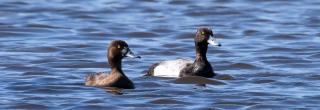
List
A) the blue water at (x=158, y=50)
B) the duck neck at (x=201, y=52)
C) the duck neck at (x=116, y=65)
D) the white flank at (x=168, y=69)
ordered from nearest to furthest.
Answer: the blue water at (x=158, y=50), the duck neck at (x=116, y=65), the white flank at (x=168, y=69), the duck neck at (x=201, y=52)

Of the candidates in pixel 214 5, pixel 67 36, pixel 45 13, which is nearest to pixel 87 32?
pixel 67 36

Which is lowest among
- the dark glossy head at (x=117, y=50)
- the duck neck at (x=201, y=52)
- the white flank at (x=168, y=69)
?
the white flank at (x=168, y=69)

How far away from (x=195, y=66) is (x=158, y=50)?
3293 millimetres

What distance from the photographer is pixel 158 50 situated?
23.6 metres

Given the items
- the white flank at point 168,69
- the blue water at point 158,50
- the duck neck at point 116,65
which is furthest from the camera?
the white flank at point 168,69

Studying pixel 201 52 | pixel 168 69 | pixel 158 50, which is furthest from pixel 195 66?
pixel 158 50

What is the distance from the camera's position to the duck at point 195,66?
20141mm

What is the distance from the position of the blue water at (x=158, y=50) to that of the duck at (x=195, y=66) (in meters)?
0.36

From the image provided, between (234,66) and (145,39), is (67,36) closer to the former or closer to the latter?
(145,39)

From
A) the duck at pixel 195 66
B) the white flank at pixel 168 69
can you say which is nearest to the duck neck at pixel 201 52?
the duck at pixel 195 66

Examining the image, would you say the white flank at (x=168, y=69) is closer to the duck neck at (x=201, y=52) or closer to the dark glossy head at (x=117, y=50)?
the duck neck at (x=201, y=52)

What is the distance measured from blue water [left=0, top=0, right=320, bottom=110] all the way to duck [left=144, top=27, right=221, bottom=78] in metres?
0.36

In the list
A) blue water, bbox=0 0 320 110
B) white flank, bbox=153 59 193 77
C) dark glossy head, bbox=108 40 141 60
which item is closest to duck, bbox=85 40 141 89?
dark glossy head, bbox=108 40 141 60

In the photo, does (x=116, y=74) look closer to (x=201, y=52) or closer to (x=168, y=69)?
(x=168, y=69)
